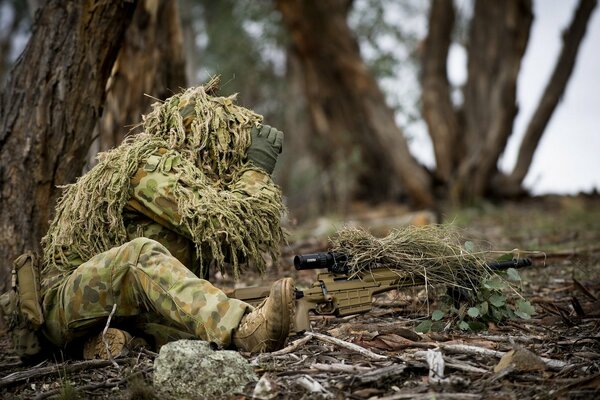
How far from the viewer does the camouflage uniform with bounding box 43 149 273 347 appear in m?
3.60

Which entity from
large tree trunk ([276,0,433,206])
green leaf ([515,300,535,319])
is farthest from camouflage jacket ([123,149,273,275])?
large tree trunk ([276,0,433,206])

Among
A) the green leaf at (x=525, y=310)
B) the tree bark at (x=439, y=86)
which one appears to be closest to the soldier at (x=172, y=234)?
the green leaf at (x=525, y=310)

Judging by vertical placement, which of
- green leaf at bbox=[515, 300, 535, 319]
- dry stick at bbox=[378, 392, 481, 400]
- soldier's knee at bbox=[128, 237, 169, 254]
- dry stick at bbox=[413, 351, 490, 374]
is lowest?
dry stick at bbox=[378, 392, 481, 400]

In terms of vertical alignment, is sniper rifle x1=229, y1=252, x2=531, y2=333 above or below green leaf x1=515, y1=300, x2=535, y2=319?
above

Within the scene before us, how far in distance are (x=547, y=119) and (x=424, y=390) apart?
1095 cm

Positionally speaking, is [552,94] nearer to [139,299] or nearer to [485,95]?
[485,95]

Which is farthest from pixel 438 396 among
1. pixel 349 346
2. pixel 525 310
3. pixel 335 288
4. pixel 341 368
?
pixel 525 310

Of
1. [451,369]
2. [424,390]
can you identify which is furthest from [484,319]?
[424,390]

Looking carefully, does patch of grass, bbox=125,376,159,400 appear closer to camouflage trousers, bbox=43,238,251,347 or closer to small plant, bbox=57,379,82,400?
small plant, bbox=57,379,82,400

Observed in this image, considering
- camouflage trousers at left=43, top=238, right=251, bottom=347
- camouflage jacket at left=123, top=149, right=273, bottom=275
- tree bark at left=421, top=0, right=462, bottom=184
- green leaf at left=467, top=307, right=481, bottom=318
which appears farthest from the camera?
tree bark at left=421, top=0, right=462, bottom=184

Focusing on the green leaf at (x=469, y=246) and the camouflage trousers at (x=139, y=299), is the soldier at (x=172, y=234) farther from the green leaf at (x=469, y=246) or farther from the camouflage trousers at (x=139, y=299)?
the green leaf at (x=469, y=246)

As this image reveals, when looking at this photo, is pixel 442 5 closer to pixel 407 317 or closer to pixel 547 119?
pixel 547 119

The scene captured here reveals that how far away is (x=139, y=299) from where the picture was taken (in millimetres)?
3803

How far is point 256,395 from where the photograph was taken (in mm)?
3266
